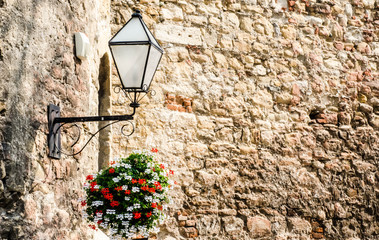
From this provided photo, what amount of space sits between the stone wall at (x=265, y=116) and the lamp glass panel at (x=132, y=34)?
1.57 metres

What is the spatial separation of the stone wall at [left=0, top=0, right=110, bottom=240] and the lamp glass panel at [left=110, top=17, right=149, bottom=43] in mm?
354

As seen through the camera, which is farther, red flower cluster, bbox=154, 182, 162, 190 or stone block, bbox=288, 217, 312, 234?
stone block, bbox=288, 217, 312, 234

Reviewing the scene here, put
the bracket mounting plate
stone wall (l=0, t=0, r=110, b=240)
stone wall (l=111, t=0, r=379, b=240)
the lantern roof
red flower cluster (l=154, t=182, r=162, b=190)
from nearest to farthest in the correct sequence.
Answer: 1. stone wall (l=0, t=0, r=110, b=240)
2. the bracket mounting plate
3. the lantern roof
4. red flower cluster (l=154, t=182, r=162, b=190)
5. stone wall (l=111, t=0, r=379, b=240)

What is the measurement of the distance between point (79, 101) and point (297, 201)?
298 cm

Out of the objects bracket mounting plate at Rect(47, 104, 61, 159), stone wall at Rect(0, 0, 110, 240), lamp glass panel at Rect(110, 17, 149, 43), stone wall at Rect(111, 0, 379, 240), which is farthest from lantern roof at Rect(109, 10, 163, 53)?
stone wall at Rect(111, 0, 379, 240)

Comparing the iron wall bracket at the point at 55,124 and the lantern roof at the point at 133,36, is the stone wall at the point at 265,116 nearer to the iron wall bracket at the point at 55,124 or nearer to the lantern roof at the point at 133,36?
the lantern roof at the point at 133,36

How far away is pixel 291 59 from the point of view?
564 centimetres

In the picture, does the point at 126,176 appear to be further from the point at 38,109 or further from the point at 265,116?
the point at 265,116

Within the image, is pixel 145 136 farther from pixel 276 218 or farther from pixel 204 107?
pixel 276 218

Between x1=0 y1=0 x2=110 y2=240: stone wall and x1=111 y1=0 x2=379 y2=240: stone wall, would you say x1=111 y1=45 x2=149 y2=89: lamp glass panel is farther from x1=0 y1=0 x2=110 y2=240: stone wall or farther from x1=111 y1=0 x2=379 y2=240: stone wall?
x1=111 y1=0 x2=379 y2=240: stone wall

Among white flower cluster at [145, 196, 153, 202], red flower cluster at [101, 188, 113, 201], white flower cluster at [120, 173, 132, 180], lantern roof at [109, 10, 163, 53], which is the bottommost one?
white flower cluster at [145, 196, 153, 202]

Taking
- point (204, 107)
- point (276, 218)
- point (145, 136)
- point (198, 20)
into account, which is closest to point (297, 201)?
point (276, 218)

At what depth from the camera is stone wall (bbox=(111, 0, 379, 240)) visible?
193 inches

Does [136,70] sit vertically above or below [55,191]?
above
